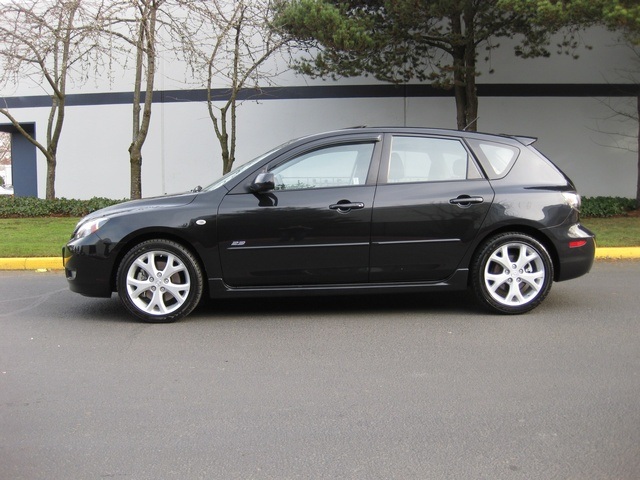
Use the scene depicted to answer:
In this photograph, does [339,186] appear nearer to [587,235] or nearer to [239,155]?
[587,235]

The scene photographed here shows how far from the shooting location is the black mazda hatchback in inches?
225

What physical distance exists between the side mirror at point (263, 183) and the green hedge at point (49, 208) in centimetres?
954

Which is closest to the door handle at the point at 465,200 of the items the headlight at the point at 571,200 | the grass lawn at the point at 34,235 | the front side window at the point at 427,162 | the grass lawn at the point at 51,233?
the front side window at the point at 427,162

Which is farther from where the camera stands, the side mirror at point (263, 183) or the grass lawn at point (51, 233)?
the grass lawn at point (51, 233)

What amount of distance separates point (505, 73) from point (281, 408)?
13985 millimetres

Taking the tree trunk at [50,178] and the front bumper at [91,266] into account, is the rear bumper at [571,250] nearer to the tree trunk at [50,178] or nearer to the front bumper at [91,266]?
the front bumper at [91,266]

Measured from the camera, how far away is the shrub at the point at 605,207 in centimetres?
1345

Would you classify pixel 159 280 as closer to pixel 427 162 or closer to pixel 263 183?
pixel 263 183

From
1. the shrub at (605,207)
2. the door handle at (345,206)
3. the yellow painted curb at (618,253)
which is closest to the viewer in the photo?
the door handle at (345,206)

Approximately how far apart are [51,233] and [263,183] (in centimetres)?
720

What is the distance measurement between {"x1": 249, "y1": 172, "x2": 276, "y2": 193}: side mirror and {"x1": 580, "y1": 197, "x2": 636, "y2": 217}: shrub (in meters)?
9.37

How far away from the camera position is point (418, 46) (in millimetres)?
13750

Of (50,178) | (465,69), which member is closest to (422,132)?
(465,69)

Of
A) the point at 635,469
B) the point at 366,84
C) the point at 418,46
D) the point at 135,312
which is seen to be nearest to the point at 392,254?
the point at 135,312
